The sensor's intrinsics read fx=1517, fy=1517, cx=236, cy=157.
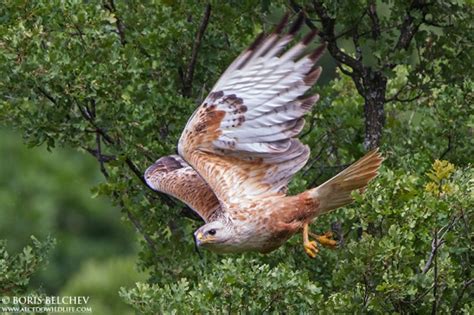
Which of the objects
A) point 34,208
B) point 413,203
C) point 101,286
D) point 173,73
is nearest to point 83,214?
point 34,208

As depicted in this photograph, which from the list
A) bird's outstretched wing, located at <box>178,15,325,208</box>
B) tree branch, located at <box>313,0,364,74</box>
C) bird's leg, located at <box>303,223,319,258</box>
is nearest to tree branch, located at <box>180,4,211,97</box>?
tree branch, located at <box>313,0,364,74</box>

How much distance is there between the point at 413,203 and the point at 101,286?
11.7 meters

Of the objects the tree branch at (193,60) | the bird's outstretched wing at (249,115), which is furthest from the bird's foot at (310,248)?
the tree branch at (193,60)

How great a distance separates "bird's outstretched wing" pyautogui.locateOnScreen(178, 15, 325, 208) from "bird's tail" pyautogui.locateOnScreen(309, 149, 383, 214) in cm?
39

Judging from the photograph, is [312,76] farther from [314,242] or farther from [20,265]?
[20,265]

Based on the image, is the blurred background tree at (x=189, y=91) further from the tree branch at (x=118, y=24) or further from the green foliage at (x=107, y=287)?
the green foliage at (x=107, y=287)

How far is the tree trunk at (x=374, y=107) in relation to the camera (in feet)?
37.5

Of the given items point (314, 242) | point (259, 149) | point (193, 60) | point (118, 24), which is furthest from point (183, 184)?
point (118, 24)

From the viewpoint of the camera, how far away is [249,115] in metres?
10.1

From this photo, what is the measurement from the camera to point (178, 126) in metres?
11.3

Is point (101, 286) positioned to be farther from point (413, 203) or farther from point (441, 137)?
point (413, 203)

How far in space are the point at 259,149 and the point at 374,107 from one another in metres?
1.68

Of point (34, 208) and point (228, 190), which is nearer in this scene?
point (228, 190)

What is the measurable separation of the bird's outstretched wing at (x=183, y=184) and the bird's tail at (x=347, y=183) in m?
0.71
